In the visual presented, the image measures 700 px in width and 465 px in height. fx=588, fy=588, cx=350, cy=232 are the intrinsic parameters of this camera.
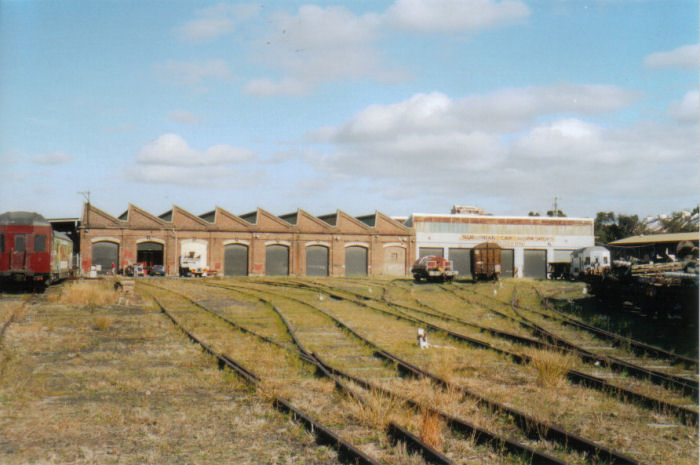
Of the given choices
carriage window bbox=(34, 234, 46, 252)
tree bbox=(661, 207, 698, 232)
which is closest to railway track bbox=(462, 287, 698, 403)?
carriage window bbox=(34, 234, 46, 252)

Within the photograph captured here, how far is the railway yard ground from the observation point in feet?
17.7

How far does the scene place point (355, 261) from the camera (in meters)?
53.8

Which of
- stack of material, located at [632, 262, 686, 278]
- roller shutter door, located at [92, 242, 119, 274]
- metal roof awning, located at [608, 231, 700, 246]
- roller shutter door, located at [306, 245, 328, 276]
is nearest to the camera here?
stack of material, located at [632, 262, 686, 278]

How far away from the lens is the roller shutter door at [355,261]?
5341cm

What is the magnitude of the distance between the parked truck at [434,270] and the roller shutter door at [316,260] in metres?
16.9

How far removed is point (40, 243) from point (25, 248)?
55cm

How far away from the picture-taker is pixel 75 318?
1507 centimetres

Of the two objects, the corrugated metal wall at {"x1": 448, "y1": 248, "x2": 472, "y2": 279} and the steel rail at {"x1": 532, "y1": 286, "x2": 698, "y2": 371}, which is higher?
the corrugated metal wall at {"x1": 448, "y1": 248, "x2": 472, "y2": 279}

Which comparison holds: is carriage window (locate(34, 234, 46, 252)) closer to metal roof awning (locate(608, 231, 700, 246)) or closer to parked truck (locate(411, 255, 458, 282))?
parked truck (locate(411, 255, 458, 282))

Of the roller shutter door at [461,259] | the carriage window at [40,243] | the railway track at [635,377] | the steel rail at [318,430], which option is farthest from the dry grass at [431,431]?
the roller shutter door at [461,259]

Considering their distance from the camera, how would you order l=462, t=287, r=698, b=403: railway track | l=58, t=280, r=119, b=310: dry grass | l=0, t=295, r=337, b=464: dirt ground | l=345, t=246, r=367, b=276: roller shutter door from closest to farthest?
l=0, t=295, r=337, b=464: dirt ground → l=462, t=287, r=698, b=403: railway track → l=58, t=280, r=119, b=310: dry grass → l=345, t=246, r=367, b=276: roller shutter door

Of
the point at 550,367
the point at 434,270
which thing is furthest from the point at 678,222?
the point at 550,367

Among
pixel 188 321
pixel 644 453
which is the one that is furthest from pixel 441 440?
pixel 188 321

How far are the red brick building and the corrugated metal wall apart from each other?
4.73 m
